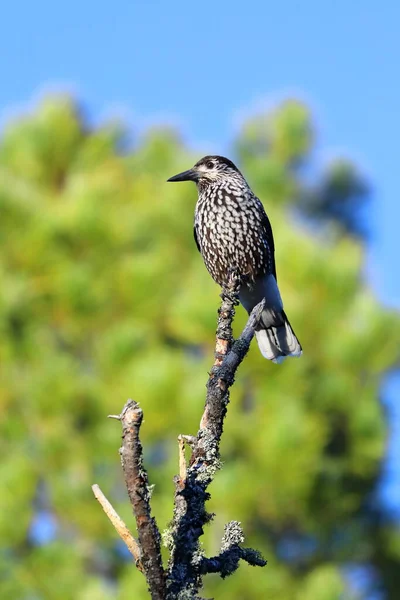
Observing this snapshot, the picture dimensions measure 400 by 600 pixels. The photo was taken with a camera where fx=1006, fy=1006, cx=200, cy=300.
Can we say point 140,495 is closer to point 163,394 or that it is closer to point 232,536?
point 232,536

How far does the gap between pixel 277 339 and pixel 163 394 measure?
322 cm

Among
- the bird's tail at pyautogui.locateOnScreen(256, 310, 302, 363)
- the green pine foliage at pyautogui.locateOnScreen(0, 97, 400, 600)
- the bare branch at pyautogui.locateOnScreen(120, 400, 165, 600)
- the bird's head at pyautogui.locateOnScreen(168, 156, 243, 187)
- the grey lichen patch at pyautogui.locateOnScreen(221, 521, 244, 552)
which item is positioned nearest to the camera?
the bare branch at pyautogui.locateOnScreen(120, 400, 165, 600)

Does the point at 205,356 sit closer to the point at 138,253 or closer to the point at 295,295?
the point at 295,295

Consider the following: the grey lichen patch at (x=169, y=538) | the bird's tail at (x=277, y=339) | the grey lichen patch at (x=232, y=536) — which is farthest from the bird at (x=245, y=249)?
the grey lichen patch at (x=169, y=538)

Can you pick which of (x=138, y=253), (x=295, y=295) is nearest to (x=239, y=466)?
(x=295, y=295)

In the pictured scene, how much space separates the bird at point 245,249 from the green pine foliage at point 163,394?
2.67m

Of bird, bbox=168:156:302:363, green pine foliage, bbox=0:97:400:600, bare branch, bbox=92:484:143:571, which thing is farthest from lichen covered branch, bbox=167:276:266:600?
green pine foliage, bbox=0:97:400:600

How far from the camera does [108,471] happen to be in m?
8.63

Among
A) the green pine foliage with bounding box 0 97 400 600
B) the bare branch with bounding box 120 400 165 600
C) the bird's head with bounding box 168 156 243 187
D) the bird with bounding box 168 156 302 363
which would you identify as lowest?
the bare branch with bounding box 120 400 165 600

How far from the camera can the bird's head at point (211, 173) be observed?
17.7ft

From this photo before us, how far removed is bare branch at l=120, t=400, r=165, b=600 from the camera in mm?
2012

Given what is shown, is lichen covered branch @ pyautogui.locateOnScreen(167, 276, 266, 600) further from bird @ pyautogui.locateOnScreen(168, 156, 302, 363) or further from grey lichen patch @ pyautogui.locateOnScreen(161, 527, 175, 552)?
bird @ pyautogui.locateOnScreen(168, 156, 302, 363)

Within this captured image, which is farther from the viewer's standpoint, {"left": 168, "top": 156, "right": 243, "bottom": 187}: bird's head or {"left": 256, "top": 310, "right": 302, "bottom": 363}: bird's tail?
{"left": 168, "top": 156, "right": 243, "bottom": 187}: bird's head

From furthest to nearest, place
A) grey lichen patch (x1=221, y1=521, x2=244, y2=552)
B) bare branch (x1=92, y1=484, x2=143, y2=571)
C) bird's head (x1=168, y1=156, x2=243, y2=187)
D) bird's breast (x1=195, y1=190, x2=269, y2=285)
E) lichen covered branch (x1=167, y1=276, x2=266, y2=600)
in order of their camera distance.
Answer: bird's head (x1=168, y1=156, x2=243, y2=187), bird's breast (x1=195, y1=190, x2=269, y2=285), grey lichen patch (x1=221, y1=521, x2=244, y2=552), lichen covered branch (x1=167, y1=276, x2=266, y2=600), bare branch (x1=92, y1=484, x2=143, y2=571)
